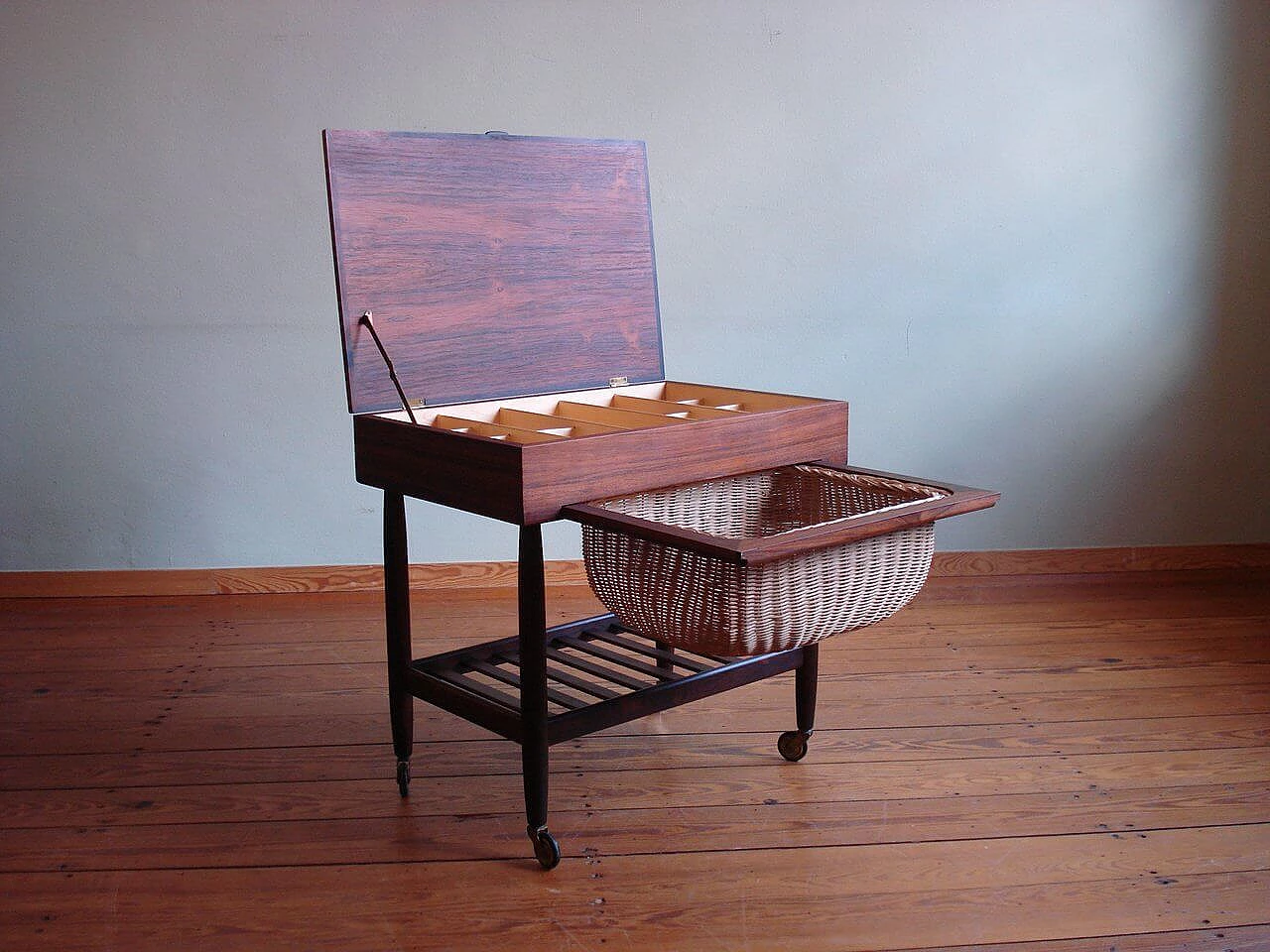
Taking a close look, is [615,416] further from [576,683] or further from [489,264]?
[576,683]

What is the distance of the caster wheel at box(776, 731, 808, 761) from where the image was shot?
7.89 ft

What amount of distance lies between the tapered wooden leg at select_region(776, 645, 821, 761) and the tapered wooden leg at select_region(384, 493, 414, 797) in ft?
2.34

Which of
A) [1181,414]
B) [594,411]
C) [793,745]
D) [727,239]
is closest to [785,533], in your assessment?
[594,411]

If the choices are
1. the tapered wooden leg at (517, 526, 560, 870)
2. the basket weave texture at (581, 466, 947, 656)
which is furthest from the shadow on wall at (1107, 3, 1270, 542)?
the tapered wooden leg at (517, 526, 560, 870)

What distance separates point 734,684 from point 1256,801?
0.94m

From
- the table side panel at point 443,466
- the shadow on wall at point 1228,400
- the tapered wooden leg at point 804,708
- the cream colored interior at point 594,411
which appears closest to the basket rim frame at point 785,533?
the table side panel at point 443,466

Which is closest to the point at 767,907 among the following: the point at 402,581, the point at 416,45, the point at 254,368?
the point at 402,581

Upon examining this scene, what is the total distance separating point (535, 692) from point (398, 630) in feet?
1.26

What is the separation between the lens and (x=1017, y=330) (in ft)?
11.9

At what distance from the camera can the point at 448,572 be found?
11.8 ft

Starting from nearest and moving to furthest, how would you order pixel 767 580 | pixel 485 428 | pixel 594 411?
1. pixel 767 580
2. pixel 485 428
3. pixel 594 411

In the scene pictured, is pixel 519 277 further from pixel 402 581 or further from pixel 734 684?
pixel 734 684

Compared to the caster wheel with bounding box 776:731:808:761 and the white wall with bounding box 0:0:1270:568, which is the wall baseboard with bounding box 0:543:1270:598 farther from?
the caster wheel with bounding box 776:731:808:761

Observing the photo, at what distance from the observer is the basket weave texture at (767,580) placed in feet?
6.15
